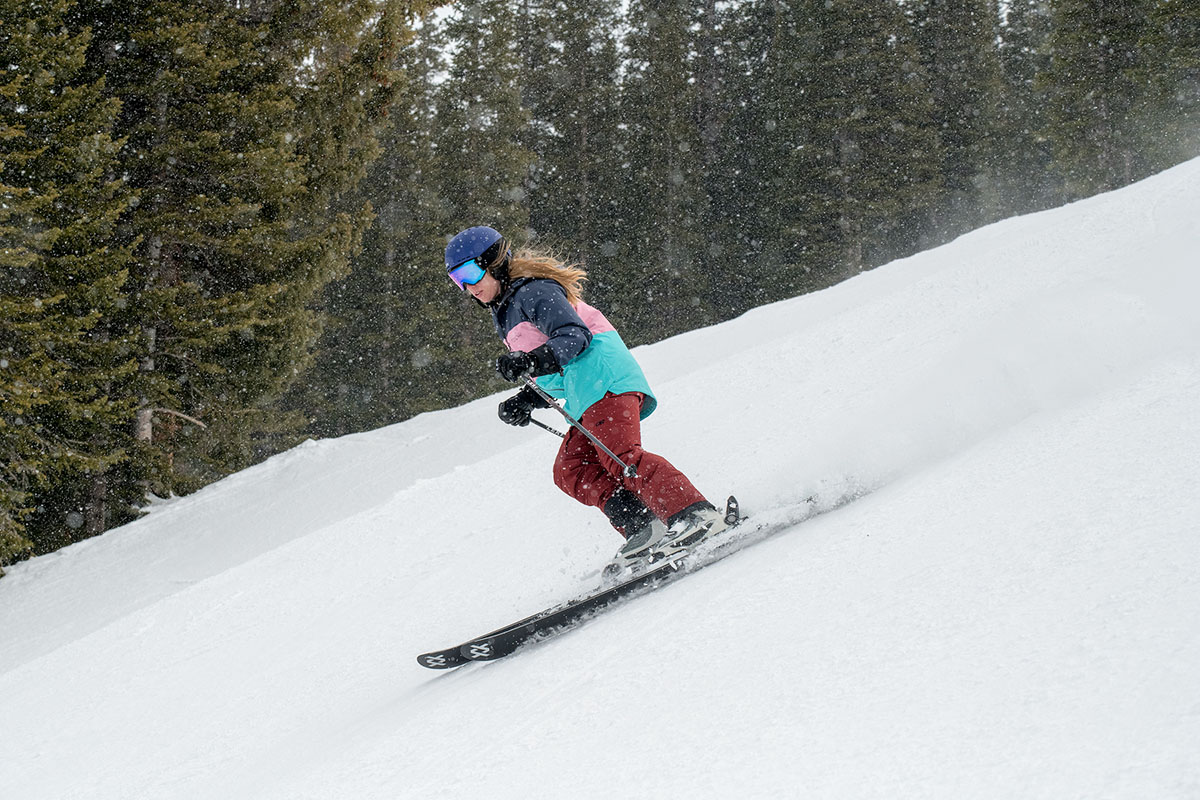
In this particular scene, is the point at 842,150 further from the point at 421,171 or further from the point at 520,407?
the point at 520,407

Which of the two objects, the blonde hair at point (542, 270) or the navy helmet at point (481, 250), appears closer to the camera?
the navy helmet at point (481, 250)

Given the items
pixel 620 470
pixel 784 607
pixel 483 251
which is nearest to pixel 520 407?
pixel 620 470

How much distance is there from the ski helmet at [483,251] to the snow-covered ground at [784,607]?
65.3 inches

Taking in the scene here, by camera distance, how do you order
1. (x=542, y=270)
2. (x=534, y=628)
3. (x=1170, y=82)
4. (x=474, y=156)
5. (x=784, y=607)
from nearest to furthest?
(x=784, y=607) → (x=534, y=628) → (x=542, y=270) → (x=1170, y=82) → (x=474, y=156)

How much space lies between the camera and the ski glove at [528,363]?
407cm

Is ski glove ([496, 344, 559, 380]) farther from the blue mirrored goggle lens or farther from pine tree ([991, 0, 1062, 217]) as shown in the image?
pine tree ([991, 0, 1062, 217])

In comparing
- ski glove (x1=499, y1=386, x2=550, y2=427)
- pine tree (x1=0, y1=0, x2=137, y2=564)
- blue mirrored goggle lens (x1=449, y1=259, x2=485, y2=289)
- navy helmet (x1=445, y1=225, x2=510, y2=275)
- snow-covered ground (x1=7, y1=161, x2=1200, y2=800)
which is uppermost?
pine tree (x1=0, y1=0, x2=137, y2=564)

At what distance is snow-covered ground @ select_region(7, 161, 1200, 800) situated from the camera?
201cm

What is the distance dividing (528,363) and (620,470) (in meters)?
0.81

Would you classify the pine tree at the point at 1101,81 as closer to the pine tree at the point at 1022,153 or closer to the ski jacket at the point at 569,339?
the pine tree at the point at 1022,153

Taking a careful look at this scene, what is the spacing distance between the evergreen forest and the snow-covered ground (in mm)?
3100

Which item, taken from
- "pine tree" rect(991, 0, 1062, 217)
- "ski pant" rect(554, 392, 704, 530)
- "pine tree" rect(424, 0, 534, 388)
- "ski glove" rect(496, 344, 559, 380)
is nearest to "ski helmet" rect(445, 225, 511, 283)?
"ski glove" rect(496, 344, 559, 380)

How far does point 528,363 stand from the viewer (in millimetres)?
4145

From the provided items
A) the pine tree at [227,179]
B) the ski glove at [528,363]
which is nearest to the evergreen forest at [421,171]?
the pine tree at [227,179]
